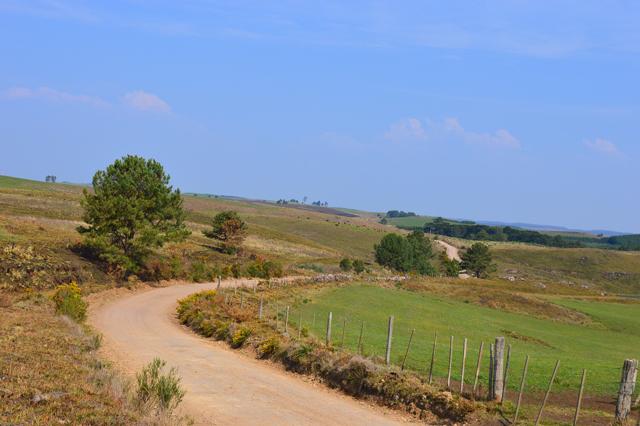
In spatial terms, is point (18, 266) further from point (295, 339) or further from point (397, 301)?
point (397, 301)

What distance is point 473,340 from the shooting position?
4353 centimetres

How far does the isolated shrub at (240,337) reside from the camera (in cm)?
2978

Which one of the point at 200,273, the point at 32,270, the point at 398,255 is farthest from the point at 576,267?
the point at 32,270

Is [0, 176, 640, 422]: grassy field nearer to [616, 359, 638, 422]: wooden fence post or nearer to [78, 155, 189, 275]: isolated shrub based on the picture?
[78, 155, 189, 275]: isolated shrub

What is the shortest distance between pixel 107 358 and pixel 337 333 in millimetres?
14015

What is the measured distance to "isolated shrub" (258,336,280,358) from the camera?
88.6 feet

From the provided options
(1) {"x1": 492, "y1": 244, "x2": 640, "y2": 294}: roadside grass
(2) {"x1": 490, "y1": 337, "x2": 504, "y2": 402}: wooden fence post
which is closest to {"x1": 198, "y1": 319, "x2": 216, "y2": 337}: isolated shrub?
(2) {"x1": 490, "y1": 337, "x2": 504, "y2": 402}: wooden fence post

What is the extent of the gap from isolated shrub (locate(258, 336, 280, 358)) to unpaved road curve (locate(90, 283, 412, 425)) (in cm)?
55

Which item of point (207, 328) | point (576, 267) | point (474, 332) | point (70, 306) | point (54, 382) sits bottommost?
point (576, 267)

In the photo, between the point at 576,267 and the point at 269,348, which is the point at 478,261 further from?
the point at 269,348

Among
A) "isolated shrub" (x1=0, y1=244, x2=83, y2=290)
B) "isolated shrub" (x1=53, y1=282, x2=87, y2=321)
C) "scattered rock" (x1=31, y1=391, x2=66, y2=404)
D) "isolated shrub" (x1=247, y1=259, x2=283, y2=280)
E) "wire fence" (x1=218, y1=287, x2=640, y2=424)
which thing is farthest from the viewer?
"isolated shrub" (x1=247, y1=259, x2=283, y2=280)

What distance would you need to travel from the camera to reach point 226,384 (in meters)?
21.6

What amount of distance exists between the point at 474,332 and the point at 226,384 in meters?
30.4

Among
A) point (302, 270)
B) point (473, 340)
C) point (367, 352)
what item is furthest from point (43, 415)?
point (302, 270)
